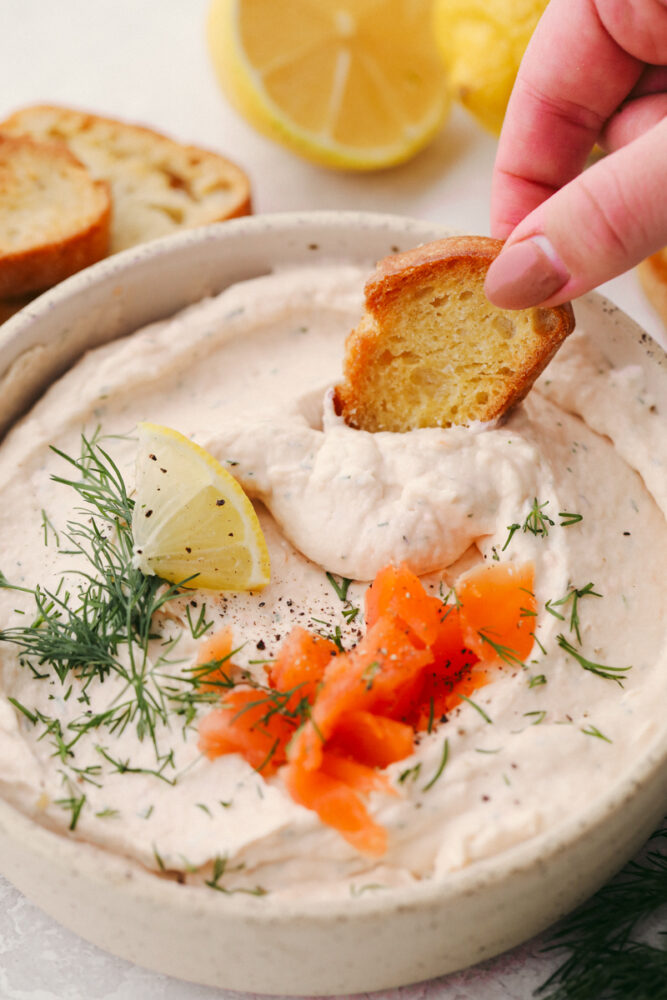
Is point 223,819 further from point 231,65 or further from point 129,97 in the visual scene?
point 129,97

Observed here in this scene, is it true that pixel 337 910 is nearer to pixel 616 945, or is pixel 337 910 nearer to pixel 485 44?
pixel 616 945

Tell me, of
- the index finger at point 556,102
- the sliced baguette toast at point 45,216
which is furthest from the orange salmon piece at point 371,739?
the sliced baguette toast at point 45,216

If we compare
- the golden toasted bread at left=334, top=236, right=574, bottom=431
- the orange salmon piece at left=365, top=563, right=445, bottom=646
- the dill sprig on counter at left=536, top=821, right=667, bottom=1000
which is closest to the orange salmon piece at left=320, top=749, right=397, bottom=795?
the orange salmon piece at left=365, top=563, right=445, bottom=646

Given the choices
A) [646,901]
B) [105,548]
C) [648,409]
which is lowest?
[646,901]

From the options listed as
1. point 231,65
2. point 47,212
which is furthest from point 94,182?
point 231,65

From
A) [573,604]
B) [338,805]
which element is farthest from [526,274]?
[338,805]

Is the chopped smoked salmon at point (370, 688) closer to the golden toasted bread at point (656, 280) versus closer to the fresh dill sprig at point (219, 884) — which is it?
the fresh dill sprig at point (219, 884)

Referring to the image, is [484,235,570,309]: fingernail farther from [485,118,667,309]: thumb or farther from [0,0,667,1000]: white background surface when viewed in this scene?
[0,0,667,1000]: white background surface
